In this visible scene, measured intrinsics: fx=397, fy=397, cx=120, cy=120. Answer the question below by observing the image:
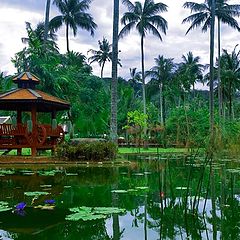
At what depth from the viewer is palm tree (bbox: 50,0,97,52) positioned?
123 feet

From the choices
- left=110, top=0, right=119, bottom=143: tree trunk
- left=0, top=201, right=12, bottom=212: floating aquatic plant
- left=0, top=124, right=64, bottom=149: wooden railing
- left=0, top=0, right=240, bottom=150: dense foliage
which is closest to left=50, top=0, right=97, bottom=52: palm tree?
left=0, top=0, right=240, bottom=150: dense foliage

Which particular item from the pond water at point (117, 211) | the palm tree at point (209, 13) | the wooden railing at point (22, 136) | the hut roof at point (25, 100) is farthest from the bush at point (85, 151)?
the palm tree at point (209, 13)

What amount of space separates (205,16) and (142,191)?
24455mm

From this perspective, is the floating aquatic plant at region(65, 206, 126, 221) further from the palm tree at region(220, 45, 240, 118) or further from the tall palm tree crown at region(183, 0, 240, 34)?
the palm tree at region(220, 45, 240, 118)

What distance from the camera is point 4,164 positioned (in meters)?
17.4

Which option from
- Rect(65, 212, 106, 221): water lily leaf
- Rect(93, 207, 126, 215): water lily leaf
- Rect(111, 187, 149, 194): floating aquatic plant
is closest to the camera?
Rect(65, 212, 106, 221): water lily leaf

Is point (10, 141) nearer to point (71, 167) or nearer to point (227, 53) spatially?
point (71, 167)

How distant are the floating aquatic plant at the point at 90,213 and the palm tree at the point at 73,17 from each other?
105 feet

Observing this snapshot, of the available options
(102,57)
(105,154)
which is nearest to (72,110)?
(105,154)

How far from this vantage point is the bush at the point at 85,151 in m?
18.1

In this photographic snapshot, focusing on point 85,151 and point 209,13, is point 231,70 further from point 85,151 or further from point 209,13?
point 85,151

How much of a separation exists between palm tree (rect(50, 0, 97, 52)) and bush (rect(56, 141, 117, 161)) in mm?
21368

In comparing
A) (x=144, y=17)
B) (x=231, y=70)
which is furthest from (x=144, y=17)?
(x=231, y=70)

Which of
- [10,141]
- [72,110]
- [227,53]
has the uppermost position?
[227,53]
